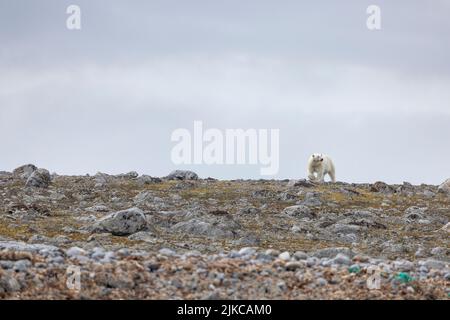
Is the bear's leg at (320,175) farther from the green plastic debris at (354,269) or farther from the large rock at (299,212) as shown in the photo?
the green plastic debris at (354,269)

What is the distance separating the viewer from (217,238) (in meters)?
32.3

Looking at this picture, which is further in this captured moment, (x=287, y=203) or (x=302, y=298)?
(x=287, y=203)

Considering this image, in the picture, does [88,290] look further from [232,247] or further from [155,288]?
[232,247]

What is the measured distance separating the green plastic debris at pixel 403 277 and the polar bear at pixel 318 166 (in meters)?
38.8

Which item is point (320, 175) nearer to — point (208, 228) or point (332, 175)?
point (332, 175)

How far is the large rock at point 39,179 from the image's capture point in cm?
4969

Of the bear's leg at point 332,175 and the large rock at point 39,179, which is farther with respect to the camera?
Answer: the bear's leg at point 332,175

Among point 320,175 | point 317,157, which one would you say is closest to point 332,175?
point 320,175

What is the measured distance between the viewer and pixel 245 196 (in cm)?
4828

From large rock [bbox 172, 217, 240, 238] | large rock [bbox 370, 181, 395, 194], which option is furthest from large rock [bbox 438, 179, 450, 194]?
large rock [bbox 172, 217, 240, 238]

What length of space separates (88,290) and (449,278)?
8.89m

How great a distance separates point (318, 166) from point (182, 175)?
31.2 ft

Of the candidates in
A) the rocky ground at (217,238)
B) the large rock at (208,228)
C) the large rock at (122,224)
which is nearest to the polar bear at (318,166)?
the rocky ground at (217,238)
